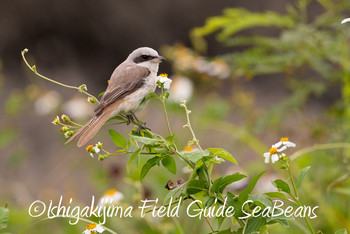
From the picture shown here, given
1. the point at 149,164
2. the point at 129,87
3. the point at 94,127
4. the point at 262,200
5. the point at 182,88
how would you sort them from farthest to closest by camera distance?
1. the point at 182,88
2. the point at 129,87
3. the point at 94,127
4. the point at 149,164
5. the point at 262,200

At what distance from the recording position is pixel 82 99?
3477 millimetres

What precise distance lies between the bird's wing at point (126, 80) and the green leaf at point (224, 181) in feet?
1.66

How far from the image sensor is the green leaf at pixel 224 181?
3.96 ft

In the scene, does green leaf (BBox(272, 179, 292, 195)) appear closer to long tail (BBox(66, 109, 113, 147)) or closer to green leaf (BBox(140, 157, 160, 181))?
green leaf (BBox(140, 157, 160, 181))

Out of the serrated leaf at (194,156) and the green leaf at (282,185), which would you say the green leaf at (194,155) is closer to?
the serrated leaf at (194,156)

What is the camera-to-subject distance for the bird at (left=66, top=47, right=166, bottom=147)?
161 cm

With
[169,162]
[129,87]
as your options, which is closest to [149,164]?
[169,162]

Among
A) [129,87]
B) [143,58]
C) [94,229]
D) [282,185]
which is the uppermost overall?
[143,58]

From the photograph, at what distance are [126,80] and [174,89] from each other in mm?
1507

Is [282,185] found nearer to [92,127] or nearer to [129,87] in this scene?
[92,127]

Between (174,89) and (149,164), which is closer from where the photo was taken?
(149,164)

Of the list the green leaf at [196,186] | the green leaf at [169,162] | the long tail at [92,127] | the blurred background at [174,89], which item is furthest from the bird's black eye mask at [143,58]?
the blurred background at [174,89]

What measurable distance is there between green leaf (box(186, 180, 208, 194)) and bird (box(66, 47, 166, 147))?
37cm

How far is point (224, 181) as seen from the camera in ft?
3.99
